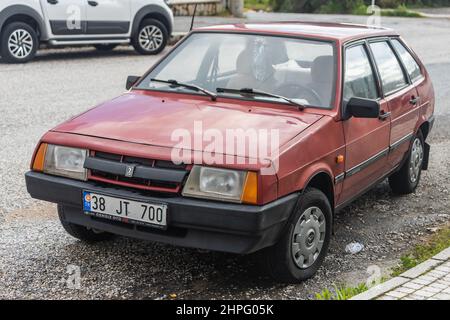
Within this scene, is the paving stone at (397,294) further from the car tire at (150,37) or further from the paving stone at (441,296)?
the car tire at (150,37)

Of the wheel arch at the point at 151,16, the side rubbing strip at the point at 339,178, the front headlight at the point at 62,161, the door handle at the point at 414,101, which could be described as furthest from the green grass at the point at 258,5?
the front headlight at the point at 62,161

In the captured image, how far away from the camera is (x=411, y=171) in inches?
267

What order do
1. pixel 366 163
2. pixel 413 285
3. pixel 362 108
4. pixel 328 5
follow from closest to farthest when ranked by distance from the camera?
pixel 413 285 → pixel 362 108 → pixel 366 163 → pixel 328 5

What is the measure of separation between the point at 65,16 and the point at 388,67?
972cm

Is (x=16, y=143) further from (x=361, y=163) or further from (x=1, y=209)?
(x=361, y=163)

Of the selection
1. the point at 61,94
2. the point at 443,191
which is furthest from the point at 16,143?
the point at 443,191

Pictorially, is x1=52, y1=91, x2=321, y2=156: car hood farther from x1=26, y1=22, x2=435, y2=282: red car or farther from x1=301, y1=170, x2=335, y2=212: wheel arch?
x1=301, y1=170, x2=335, y2=212: wheel arch

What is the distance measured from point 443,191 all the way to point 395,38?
157 centimetres

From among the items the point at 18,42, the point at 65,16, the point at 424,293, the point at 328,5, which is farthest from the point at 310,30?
the point at 328,5

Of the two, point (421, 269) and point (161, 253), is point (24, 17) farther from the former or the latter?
point (421, 269)

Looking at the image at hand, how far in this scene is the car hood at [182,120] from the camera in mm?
4473

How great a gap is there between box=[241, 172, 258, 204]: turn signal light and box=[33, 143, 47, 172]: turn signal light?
141 centimetres

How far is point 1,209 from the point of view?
5980 mm

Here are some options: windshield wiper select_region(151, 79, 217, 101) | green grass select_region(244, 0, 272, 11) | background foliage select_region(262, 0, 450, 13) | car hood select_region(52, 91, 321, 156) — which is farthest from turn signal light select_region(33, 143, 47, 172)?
green grass select_region(244, 0, 272, 11)
